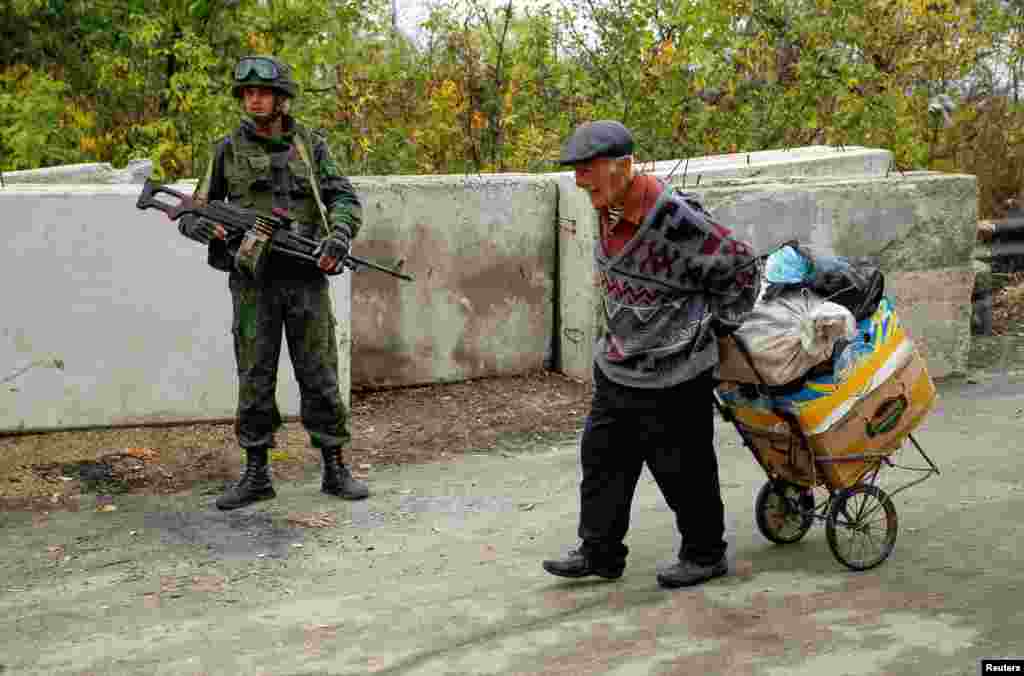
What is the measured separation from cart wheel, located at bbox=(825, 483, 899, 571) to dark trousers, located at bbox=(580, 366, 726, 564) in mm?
414

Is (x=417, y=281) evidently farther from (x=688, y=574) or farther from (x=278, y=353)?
(x=688, y=574)

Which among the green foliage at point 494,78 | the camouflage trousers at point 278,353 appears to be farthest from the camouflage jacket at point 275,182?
the green foliage at point 494,78

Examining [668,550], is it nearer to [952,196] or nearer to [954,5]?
[952,196]

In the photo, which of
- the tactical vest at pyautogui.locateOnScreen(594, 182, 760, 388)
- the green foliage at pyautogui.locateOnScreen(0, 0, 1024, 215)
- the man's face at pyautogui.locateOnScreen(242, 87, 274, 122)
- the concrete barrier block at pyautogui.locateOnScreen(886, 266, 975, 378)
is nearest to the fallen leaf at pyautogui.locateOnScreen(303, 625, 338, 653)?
the tactical vest at pyautogui.locateOnScreen(594, 182, 760, 388)

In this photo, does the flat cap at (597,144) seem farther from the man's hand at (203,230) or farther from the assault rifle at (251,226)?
the man's hand at (203,230)

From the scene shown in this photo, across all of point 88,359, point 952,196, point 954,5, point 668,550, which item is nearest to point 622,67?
point 952,196

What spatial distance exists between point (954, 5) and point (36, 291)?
8.98 m

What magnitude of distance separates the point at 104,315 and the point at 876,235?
438 cm

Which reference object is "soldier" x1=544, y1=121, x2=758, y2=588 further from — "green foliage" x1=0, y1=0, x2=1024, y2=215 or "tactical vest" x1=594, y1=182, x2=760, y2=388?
"green foliage" x1=0, y1=0, x2=1024, y2=215

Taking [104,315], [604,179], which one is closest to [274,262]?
[104,315]

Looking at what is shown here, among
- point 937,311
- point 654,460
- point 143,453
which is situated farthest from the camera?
point 937,311

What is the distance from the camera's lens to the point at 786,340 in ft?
16.3

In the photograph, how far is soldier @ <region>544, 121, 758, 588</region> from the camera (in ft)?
16.1

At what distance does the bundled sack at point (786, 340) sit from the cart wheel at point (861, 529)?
53cm
